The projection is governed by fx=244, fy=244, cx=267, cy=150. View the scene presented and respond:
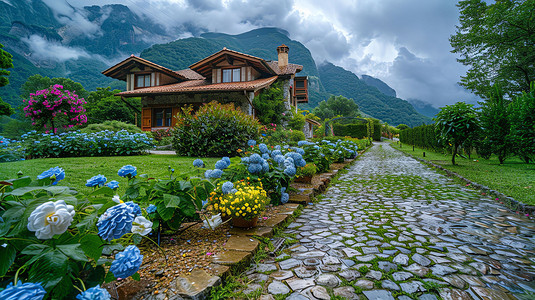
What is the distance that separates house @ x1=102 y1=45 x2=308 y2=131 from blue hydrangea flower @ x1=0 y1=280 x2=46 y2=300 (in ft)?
44.6

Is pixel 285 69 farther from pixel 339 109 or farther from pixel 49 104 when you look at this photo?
pixel 339 109

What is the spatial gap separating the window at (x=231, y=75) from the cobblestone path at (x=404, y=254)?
47.2 ft

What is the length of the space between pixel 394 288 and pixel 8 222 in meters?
2.23

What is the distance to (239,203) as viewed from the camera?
97.5 inches

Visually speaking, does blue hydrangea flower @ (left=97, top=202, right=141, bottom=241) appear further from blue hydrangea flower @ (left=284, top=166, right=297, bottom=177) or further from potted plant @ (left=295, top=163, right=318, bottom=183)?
potted plant @ (left=295, top=163, right=318, bottom=183)

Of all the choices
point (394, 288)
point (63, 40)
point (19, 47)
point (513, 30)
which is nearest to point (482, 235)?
point (394, 288)

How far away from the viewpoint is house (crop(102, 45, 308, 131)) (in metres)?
15.4

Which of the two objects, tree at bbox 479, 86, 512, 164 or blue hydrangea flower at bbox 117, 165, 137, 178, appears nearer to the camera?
blue hydrangea flower at bbox 117, 165, 137, 178

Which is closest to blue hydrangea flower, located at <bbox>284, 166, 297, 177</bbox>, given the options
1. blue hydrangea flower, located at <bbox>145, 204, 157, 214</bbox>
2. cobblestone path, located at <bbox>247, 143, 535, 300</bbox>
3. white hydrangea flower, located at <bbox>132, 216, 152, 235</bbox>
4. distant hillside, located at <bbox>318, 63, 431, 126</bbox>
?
cobblestone path, located at <bbox>247, 143, 535, 300</bbox>

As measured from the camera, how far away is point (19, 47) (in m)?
46.2

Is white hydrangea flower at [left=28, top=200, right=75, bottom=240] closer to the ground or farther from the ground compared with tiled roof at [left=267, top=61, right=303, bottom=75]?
closer to the ground

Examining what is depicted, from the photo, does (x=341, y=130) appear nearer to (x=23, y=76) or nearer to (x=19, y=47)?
(x=23, y=76)

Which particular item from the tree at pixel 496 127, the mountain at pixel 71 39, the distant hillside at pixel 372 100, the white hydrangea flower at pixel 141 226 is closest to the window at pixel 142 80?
the white hydrangea flower at pixel 141 226

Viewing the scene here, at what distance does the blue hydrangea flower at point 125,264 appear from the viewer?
1140mm
